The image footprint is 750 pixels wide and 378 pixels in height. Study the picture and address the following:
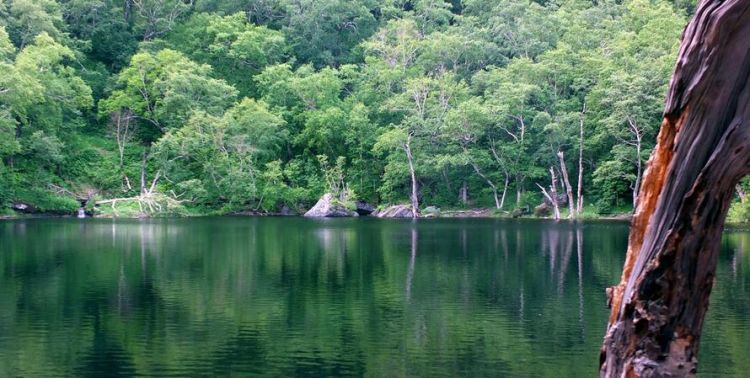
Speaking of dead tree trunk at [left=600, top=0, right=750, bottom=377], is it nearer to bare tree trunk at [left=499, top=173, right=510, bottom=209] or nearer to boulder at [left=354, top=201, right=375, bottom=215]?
bare tree trunk at [left=499, top=173, right=510, bottom=209]

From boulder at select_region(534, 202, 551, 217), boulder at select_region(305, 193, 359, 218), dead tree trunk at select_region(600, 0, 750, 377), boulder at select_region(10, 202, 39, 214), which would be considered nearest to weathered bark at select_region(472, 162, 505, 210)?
boulder at select_region(534, 202, 551, 217)

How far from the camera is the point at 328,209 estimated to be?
54406 mm

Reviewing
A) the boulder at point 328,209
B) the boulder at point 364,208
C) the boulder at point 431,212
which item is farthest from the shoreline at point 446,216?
the boulder at point 364,208

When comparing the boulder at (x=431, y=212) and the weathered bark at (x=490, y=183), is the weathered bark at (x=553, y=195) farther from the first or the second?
the boulder at (x=431, y=212)

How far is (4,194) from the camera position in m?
48.1

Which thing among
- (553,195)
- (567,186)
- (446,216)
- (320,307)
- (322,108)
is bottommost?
(320,307)

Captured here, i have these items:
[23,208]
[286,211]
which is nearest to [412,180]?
[286,211]

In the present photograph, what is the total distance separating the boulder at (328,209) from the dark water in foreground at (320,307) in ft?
68.6

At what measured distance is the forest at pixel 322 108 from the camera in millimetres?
50469

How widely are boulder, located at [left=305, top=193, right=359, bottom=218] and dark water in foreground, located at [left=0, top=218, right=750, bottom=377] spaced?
2090 centimetres

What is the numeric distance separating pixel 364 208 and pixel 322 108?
7.68 metres

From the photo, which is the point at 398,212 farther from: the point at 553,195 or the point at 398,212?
the point at 553,195

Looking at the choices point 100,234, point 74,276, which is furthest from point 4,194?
point 74,276

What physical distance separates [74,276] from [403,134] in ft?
112
